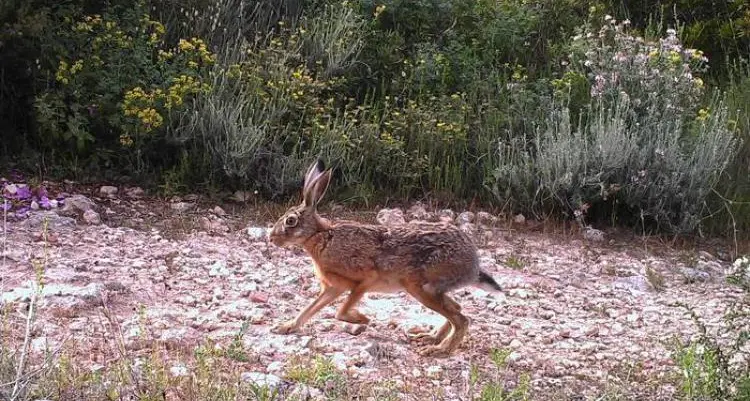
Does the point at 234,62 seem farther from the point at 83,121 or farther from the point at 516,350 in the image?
the point at 516,350

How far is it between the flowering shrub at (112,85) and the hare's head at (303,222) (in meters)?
2.46

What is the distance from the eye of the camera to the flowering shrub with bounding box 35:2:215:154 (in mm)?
8031

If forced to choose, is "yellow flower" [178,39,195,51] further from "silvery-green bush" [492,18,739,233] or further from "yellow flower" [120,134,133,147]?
"silvery-green bush" [492,18,739,233]

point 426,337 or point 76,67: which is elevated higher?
point 76,67

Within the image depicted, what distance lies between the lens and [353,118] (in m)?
8.54

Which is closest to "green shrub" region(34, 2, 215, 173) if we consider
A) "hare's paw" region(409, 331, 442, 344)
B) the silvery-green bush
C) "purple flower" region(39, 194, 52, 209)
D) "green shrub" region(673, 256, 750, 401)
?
"purple flower" region(39, 194, 52, 209)

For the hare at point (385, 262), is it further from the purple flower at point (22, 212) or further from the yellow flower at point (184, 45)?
the yellow flower at point (184, 45)

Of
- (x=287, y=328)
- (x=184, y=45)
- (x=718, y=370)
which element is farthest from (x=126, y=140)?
(x=718, y=370)

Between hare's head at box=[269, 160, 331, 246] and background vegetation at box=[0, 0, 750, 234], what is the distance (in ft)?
7.88

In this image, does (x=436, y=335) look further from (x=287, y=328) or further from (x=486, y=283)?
(x=287, y=328)

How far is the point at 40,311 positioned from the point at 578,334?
2.93 meters

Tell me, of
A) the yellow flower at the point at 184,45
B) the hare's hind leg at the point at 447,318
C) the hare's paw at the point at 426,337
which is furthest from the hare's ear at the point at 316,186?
the yellow flower at the point at 184,45

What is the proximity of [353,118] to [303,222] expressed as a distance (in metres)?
2.82

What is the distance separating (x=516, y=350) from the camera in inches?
220
